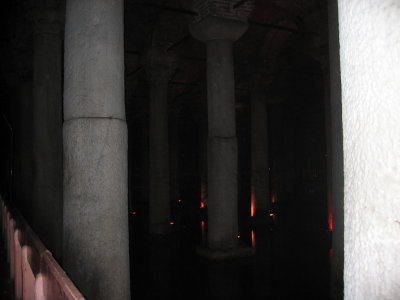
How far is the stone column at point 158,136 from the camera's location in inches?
381

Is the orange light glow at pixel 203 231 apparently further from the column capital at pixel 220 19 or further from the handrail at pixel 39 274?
the handrail at pixel 39 274

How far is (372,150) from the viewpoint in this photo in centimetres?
72

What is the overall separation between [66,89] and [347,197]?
9.35 ft

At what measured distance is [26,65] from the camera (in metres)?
8.86

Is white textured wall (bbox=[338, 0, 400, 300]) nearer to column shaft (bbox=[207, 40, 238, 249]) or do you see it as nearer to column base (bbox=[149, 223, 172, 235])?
column shaft (bbox=[207, 40, 238, 249])

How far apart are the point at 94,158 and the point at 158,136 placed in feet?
22.3

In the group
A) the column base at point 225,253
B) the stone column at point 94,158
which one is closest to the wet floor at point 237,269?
the column base at point 225,253

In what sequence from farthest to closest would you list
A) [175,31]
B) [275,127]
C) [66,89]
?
[275,127] → [175,31] → [66,89]

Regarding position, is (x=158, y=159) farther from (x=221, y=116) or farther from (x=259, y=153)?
(x=259, y=153)

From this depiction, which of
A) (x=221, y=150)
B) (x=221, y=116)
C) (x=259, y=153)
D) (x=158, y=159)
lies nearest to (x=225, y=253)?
(x=221, y=150)

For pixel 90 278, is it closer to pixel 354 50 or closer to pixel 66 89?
pixel 66 89

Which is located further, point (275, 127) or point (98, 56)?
point (275, 127)

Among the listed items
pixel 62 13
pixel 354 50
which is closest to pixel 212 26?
pixel 62 13

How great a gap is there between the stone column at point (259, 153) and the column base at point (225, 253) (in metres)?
4.81
